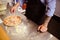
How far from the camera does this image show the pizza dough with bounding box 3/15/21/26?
102 cm

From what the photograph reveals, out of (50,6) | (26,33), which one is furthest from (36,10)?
(26,33)

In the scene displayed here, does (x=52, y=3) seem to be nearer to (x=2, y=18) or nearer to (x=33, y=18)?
(x=33, y=18)

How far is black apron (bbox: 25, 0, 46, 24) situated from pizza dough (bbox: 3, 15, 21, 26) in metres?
0.13

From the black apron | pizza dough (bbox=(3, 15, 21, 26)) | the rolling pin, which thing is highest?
the black apron

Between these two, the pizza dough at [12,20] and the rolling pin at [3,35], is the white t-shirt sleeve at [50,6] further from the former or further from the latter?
the rolling pin at [3,35]

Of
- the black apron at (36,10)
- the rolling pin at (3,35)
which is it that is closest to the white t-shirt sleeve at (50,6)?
the black apron at (36,10)

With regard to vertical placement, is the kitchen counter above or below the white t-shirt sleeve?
below

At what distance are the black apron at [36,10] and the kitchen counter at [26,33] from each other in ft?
0.42

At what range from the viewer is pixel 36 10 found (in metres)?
1.13

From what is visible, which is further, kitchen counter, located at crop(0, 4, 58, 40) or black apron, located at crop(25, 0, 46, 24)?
black apron, located at crop(25, 0, 46, 24)

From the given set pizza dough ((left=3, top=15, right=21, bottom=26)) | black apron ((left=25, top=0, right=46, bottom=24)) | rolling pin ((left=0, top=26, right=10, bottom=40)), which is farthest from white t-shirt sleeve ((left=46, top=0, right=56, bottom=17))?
rolling pin ((left=0, top=26, right=10, bottom=40))

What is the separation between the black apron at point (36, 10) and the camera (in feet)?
3.58

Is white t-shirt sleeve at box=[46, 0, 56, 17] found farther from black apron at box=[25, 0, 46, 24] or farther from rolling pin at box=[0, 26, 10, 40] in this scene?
rolling pin at box=[0, 26, 10, 40]

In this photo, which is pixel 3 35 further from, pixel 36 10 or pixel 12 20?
pixel 36 10
